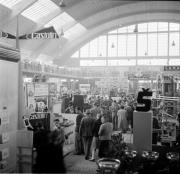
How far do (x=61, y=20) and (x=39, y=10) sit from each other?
3541mm

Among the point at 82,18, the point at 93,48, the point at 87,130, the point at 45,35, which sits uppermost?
the point at 82,18

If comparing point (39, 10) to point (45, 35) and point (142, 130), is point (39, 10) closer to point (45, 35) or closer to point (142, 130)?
point (45, 35)

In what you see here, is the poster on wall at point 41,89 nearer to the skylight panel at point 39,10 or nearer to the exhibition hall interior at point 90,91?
the exhibition hall interior at point 90,91

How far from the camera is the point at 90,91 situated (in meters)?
16.5

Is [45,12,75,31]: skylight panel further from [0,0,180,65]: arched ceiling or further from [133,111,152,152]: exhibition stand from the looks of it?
[133,111,152,152]: exhibition stand

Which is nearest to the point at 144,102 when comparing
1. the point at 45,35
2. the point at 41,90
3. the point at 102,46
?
the point at 41,90

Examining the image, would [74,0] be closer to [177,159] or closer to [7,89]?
[7,89]

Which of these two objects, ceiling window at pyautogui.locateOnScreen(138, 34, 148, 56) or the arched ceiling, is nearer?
the arched ceiling

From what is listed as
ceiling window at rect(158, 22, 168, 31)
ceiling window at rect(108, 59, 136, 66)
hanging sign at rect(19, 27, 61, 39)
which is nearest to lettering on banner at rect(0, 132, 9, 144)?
hanging sign at rect(19, 27, 61, 39)

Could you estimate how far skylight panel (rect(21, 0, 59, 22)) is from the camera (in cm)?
1849

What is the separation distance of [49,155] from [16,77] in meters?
3.07

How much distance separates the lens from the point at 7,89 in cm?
591

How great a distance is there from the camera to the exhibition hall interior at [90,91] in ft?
17.3

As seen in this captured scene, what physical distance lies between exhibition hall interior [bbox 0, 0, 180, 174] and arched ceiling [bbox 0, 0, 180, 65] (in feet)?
0.27
